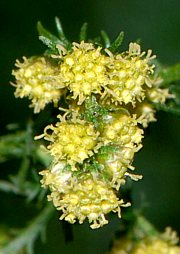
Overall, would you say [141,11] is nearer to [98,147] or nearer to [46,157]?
[46,157]

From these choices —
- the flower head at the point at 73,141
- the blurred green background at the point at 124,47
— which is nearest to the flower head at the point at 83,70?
the flower head at the point at 73,141

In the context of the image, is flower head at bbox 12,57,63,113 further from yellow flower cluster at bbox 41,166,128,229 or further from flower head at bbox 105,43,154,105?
yellow flower cluster at bbox 41,166,128,229

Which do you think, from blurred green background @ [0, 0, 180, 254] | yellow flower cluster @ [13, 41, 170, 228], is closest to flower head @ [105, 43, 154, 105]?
yellow flower cluster @ [13, 41, 170, 228]

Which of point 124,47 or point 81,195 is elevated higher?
point 124,47

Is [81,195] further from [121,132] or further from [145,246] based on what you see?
[145,246]

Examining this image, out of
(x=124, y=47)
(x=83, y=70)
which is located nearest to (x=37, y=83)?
(x=83, y=70)
